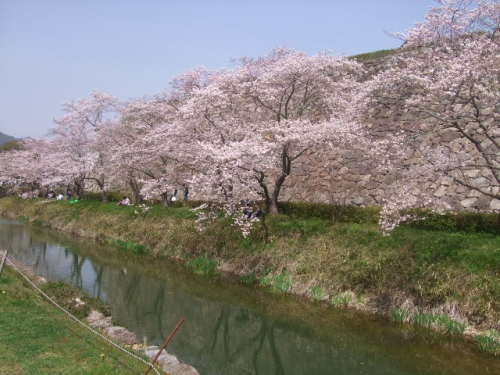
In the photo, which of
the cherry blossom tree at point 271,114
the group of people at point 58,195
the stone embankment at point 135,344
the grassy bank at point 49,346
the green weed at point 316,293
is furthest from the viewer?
the group of people at point 58,195

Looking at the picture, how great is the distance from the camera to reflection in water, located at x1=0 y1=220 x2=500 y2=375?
8438 millimetres

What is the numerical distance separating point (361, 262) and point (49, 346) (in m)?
7.51

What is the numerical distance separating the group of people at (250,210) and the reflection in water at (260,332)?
2.49 m

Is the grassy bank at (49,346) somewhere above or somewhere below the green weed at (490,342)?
above

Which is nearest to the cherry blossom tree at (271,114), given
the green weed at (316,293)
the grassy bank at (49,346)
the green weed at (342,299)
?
the green weed at (316,293)

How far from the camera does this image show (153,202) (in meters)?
26.0

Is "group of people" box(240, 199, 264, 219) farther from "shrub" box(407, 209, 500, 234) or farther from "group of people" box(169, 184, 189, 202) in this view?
"group of people" box(169, 184, 189, 202)

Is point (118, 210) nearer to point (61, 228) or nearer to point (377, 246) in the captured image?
point (61, 228)

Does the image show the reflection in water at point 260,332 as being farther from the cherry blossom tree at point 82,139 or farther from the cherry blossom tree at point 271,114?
the cherry blossom tree at point 82,139

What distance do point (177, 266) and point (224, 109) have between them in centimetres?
583

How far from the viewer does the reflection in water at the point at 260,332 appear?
27.7 feet

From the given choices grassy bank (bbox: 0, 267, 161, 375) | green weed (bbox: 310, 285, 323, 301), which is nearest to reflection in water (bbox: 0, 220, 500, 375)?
green weed (bbox: 310, 285, 323, 301)

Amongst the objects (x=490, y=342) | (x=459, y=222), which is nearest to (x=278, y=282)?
(x=459, y=222)

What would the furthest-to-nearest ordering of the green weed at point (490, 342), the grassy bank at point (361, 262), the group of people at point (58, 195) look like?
the group of people at point (58, 195) < the grassy bank at point (361, 262) < the green weed at point (490, 342)
